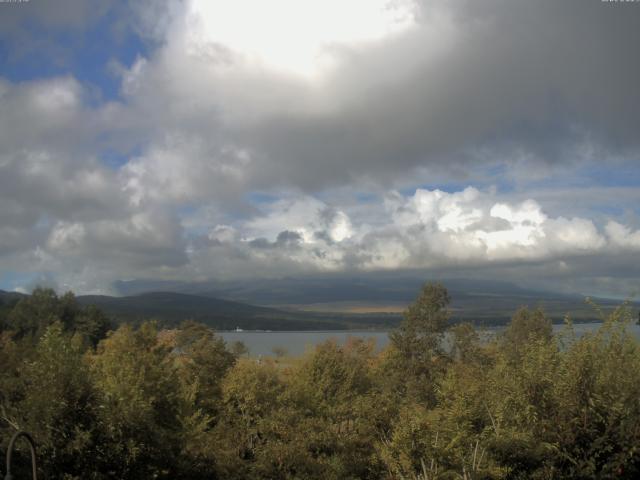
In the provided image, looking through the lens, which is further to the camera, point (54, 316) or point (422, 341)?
point (54, 316)

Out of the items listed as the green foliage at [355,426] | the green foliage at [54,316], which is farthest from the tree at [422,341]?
the green foliage at [54,316]

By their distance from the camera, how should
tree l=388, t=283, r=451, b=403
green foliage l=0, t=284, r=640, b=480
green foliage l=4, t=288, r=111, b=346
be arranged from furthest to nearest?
green foliage l=4, t=288, r=111, b=346
tree l=388, t=283, r=451, b=403
green foliage l=0, t=284, r=640, b=480

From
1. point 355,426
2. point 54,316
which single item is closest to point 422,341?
point 355,426

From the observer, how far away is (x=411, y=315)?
48.6 m

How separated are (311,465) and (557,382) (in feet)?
37.5

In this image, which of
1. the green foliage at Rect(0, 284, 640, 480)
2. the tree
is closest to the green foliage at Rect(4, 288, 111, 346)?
the tree

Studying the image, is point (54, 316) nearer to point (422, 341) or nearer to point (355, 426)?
point (422, 341)

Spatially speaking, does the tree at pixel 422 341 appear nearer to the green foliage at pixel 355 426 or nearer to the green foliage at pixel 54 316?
the green foliage at pixel 355 426

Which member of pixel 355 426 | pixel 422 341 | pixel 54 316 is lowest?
pixel 355 426

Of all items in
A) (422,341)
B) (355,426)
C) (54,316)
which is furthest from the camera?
(54,316)

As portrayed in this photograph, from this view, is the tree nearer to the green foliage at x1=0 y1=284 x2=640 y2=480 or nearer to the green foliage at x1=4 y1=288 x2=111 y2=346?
the green foliage at x1=0 y1=284 x2=640 y2=480

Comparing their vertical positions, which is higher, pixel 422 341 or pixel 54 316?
pixel 54 316

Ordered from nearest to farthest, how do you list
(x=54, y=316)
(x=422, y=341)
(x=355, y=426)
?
(x=355, y=426) < (x=422, y=341) < (x=54, y=316)

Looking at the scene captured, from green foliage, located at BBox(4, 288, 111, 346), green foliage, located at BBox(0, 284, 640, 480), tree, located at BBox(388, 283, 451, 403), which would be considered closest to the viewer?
green foliage, located at BBox(0, 284, 640, 480)
